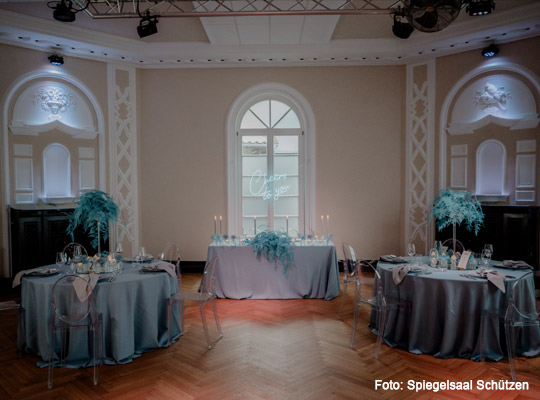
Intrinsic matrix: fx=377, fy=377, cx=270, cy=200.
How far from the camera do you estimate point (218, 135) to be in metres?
7.24

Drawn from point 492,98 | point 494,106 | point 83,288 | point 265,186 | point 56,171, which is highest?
point 492,98

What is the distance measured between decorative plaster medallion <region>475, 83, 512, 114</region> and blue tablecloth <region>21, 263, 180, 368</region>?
578cm

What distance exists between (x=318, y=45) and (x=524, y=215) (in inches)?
171

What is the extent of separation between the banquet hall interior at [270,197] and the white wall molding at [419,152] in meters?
0.04

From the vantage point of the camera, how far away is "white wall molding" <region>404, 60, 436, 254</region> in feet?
22.3

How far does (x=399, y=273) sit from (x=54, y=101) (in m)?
6.14

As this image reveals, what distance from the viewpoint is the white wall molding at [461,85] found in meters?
5.85

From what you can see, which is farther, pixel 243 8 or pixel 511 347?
pixel 243 8

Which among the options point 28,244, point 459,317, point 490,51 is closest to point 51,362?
point 28,244

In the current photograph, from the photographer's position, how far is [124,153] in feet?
23.1

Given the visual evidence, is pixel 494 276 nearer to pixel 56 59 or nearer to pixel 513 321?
pixel 513 321

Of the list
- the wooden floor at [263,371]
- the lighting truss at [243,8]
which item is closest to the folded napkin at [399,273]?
the wooden floor at [263,371]

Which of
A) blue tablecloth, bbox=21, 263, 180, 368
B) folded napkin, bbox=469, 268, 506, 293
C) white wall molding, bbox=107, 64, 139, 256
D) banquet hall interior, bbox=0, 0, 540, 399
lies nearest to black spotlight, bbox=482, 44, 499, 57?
banquet hall interior, bbox=0, 0, 540, 399

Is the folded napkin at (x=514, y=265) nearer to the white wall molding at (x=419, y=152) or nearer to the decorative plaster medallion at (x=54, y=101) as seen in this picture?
the white wall molding at (x=419, y=152)
